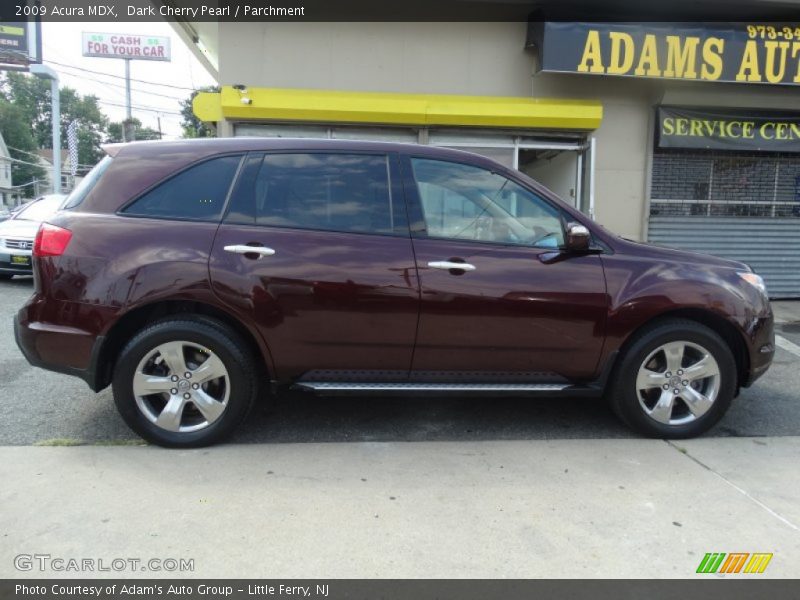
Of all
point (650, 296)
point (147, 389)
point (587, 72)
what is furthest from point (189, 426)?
point (587, 72)

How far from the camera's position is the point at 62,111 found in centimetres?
7106

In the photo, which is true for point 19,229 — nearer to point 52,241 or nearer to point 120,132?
point 52,241

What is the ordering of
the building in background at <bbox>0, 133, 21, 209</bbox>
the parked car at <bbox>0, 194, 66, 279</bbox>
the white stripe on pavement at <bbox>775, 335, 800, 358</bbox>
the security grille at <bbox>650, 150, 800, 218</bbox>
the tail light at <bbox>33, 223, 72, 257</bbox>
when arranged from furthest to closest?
the building in background at <bbox>0, 133, 21, 209</bbox> < the parked car at <bbox>0, 194, 66, 279</bbox> < the security grille at <bbox>650, 150, 800, 218</bbox> < the white stripe on pavement at <bbox>775, 335, 800, 358</bbox> < the tail light at <bbox>33, 223, 72, 257</bbox>

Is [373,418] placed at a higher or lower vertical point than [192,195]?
lower

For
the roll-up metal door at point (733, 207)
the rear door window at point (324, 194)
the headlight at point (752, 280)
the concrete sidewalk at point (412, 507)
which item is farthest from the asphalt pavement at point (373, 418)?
the roll-up metal door at point (733, 207)

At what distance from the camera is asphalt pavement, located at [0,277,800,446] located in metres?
3.81

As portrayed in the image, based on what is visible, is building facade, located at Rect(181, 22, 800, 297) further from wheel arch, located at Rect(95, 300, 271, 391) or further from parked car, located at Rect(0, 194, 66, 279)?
wheel arch, located at Rect(95, 300, 271, 391)

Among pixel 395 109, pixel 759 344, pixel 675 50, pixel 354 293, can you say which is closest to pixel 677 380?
pixel 759 344

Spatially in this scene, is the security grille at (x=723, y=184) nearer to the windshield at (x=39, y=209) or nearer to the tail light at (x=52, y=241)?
the tail light at (x=52, y=241)

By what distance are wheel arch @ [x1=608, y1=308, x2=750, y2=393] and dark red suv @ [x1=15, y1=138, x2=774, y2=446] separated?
0.02m

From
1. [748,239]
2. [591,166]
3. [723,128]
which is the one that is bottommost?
[748,239]

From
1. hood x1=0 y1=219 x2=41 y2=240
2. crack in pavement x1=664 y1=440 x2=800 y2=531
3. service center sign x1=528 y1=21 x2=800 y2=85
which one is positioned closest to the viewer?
crack in pavement x1=664 y1=440 x2=800 y2=531

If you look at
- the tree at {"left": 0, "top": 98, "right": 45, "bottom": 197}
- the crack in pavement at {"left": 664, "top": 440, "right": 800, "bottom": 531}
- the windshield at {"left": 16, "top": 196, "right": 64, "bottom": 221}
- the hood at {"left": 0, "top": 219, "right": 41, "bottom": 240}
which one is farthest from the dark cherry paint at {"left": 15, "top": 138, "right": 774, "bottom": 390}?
the tree at {"left": 0, "top": 98, "right": 45, "bottom": 197}

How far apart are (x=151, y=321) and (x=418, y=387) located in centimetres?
168
